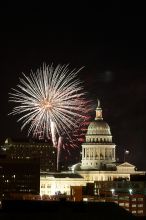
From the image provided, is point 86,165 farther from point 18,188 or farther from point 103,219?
point 103,219

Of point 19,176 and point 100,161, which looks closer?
point 19,176

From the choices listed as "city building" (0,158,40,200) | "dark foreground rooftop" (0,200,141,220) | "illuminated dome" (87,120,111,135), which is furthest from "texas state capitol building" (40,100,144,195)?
"dark foreground rooftop" (0,200,141,220)

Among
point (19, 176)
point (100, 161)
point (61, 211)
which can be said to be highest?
point (100, 161)

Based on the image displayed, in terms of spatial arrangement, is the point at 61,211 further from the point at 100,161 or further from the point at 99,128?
the point at 100,161

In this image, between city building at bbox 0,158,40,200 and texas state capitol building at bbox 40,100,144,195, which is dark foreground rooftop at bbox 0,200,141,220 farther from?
texas state capitol building at bbox 40,100,144,195

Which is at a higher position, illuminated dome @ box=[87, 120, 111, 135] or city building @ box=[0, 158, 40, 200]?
illuminated dome @ box=[87, 120, 111, 135]

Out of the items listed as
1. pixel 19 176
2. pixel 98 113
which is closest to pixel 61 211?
pixel 19 176

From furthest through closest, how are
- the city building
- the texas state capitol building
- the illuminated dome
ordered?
the illuminated dome
the texas state capitol building
the city building

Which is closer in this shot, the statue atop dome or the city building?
the city building

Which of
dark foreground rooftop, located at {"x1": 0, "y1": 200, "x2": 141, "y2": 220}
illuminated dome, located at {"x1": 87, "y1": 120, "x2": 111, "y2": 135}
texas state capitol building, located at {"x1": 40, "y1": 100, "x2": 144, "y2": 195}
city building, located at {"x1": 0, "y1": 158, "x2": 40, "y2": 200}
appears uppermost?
illuminated dome, located at {"x1": 87, "y1": 120, "x2": 111, "y2": 135}
